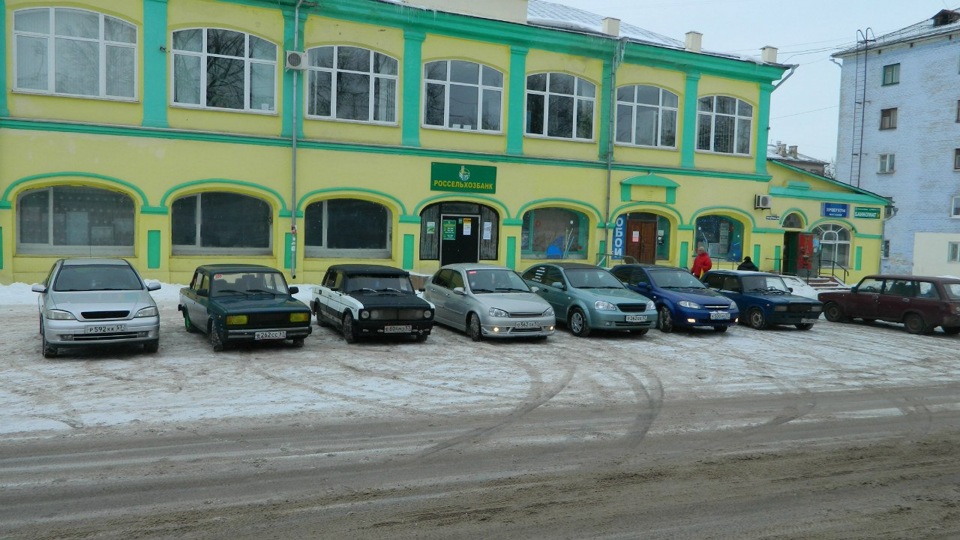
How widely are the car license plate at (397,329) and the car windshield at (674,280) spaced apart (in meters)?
6.70

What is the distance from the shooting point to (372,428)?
28.6ft

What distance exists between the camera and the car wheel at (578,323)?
16.5 m

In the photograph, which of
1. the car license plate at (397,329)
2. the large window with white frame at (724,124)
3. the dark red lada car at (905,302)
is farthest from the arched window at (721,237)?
the car license plate at (397,329)

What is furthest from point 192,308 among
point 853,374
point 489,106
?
point 489,106

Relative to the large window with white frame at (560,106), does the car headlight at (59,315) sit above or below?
below

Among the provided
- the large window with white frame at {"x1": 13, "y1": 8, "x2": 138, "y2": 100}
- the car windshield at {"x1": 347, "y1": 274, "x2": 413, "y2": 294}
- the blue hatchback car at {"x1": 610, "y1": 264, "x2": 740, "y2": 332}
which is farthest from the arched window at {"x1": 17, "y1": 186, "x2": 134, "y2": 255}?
the blue hatchback car at {"x1": 610, "y1": 264, "x2": 740, "y2": 332}

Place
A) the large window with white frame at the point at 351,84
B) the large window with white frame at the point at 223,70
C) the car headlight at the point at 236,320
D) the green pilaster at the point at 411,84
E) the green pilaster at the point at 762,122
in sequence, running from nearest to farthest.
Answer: the car headlight at the point at 236,320
the large window with white frame at the point at 223,70
the large window with white frame at the point at 351,84
the green pilaster at the point at 411,84
the green pilaster at the point at 762,122

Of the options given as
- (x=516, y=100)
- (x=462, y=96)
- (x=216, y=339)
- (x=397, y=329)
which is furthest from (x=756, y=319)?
(x=216, y=339)

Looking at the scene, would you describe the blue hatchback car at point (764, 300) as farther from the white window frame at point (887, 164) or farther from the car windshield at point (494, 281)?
the white window frame at point (887, 164)

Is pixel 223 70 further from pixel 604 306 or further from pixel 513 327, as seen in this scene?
pixel 604 306

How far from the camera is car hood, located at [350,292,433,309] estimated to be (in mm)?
14539

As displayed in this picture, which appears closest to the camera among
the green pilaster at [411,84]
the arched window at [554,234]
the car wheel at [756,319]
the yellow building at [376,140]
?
the car wheel at [756,319]

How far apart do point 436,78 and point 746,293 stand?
A: 11.6 metres

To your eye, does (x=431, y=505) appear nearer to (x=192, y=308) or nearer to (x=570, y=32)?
(x=192, y=308)
